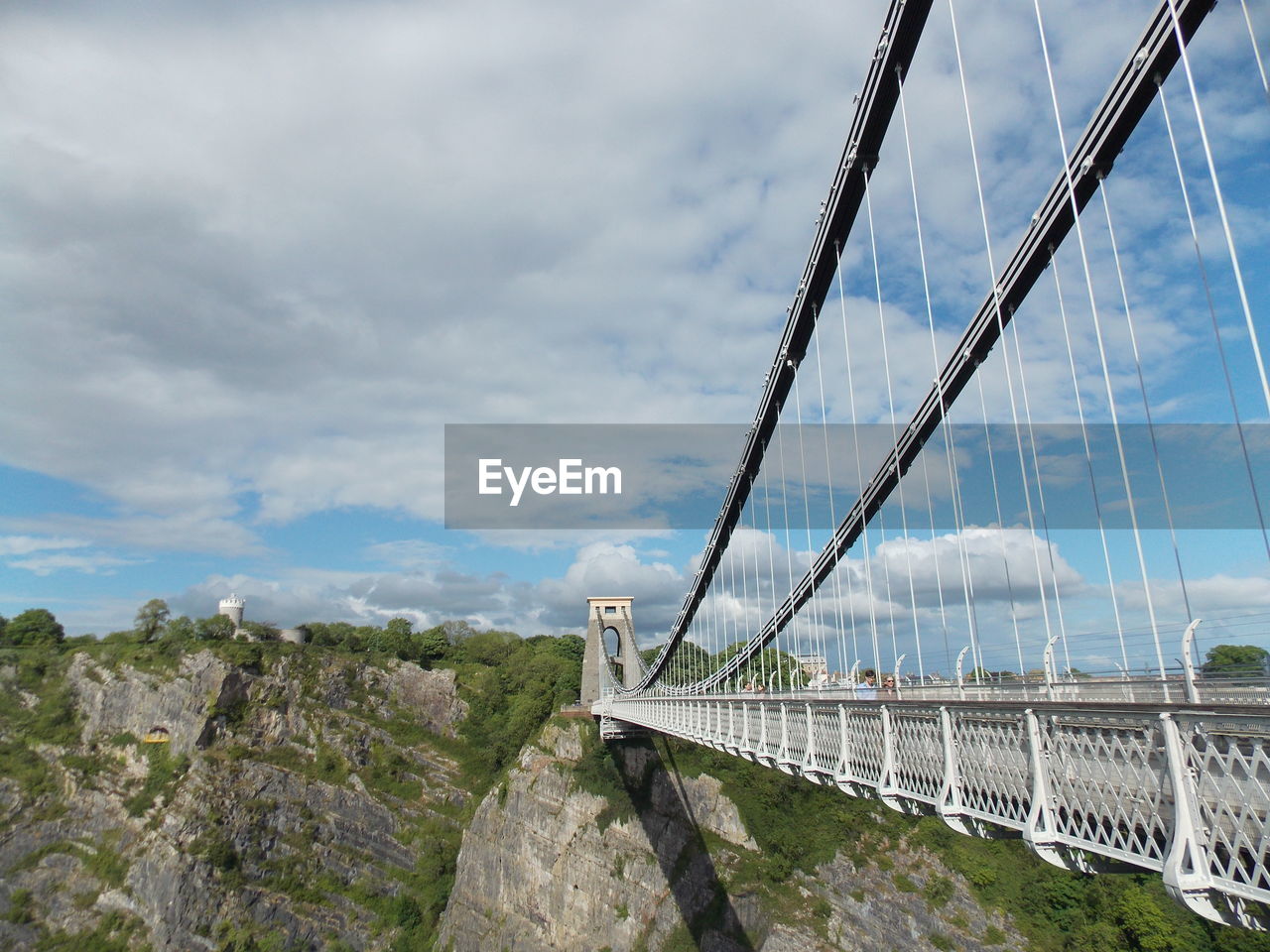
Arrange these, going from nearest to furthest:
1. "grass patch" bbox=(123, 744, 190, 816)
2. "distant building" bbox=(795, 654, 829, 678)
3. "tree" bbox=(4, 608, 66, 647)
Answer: "distant building" bbox=(795, 654, 829, 678) → "grass patch" bbox=(123, 744, 190, 816) → "tree" bbox=(4, 608, 66, 647)

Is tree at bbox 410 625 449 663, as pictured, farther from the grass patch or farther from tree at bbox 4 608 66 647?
tree at bbox 4 608 66 647

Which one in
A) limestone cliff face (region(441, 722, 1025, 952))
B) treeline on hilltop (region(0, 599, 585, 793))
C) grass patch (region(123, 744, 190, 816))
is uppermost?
treeline on hilltop (region(0, 599, 585, 793))

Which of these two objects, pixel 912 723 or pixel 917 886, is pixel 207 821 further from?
pixel 912 723

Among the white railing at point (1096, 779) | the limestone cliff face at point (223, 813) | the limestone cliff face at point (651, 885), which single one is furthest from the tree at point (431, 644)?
the white railing at point (1096, 779)

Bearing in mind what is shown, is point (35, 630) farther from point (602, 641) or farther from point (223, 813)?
point (602, 641)

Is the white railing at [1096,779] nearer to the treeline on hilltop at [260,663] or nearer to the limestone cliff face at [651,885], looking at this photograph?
the limestone cliff face at [651,885]

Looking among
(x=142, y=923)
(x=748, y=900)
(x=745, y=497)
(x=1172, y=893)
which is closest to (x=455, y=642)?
(x=142, y=923)

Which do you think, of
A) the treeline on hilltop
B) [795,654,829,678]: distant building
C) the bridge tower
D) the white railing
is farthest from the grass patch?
the white railing
